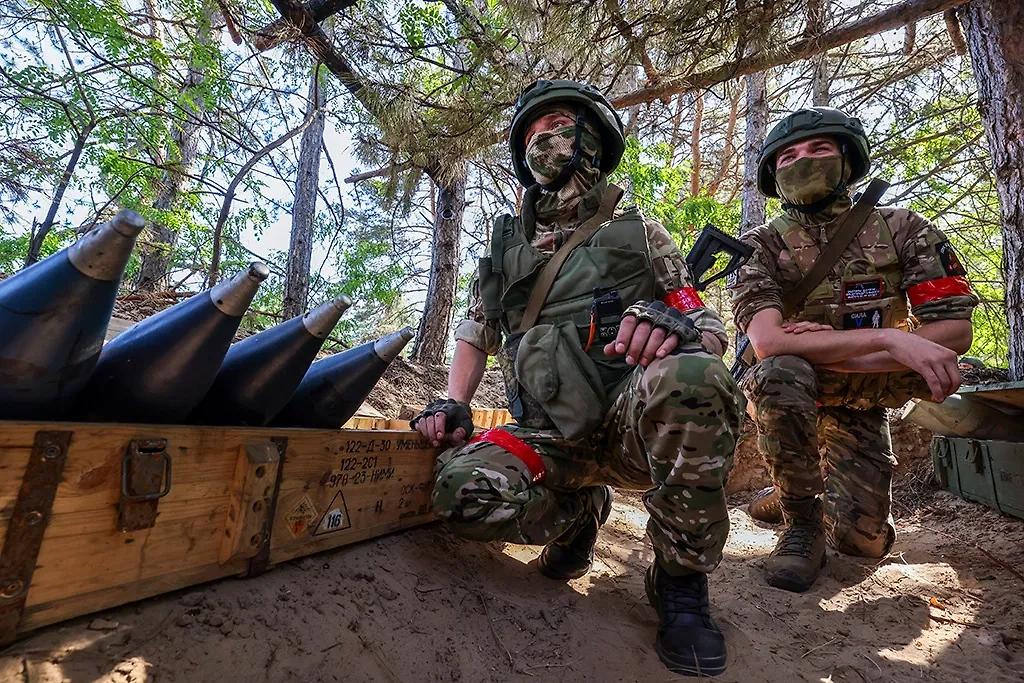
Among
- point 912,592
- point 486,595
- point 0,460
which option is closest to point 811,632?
point 912,592

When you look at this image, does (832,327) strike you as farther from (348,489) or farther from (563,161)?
(348,489)

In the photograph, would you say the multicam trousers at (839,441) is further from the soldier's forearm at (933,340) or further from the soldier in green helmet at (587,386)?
the soldier in green helmet at (587,386)

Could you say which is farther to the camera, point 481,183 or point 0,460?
point 481,183

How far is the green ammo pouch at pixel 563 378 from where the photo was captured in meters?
1.93

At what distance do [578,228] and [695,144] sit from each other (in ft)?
31.0

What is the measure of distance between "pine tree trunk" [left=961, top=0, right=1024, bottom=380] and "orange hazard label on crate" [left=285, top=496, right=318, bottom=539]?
151 inches

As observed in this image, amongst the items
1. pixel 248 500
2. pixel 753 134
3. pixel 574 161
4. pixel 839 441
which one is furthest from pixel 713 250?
pixel 753 134

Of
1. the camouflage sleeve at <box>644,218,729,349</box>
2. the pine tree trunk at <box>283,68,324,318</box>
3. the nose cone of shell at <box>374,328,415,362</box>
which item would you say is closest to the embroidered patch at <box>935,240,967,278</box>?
the camouflage sleeve at <box>644,218,729,349</box>

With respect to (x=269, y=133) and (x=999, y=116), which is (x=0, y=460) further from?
(x=269, y=133)

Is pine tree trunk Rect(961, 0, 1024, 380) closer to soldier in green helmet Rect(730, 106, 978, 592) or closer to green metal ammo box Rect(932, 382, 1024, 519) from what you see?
green metal ammo box Rect(932, 382, 1024, 519)

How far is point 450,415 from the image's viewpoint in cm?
212

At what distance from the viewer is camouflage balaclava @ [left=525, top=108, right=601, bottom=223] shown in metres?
2.36

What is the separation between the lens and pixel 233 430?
1.36 m

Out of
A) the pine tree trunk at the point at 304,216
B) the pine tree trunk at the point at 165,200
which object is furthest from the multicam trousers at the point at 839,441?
the pine tree trunk at the point at 165,200
